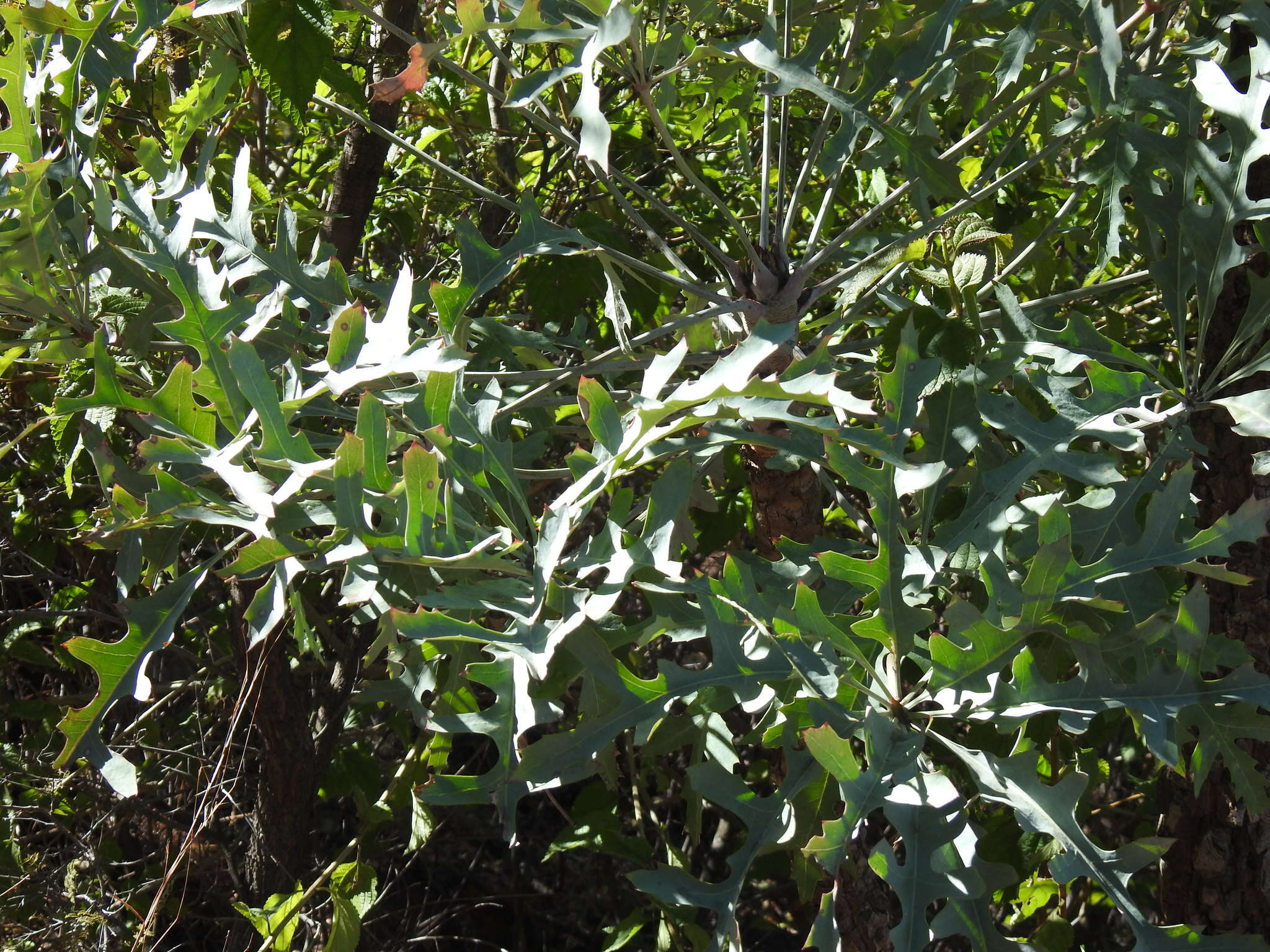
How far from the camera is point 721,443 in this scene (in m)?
1.00

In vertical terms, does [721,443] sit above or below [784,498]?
above

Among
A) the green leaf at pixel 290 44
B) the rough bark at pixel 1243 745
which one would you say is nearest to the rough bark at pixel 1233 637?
the rough bark at pixel 1243 745

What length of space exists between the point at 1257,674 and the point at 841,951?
68 centimetres

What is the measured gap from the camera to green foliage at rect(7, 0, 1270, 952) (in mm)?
867

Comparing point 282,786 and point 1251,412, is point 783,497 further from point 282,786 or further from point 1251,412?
point 282,786

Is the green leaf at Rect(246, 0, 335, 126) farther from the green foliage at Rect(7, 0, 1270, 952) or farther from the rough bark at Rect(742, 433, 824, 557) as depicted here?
the rough bark at Rect(742, 433, 824, 557)

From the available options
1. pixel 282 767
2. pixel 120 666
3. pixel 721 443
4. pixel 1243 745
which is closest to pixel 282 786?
pixel 282 767

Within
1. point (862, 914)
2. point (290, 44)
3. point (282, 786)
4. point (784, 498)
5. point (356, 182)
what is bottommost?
point (282, 786)

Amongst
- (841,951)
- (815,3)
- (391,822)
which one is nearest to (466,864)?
(391,822)

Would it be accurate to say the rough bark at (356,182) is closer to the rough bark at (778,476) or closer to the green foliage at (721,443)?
the green foliage at (721,443)

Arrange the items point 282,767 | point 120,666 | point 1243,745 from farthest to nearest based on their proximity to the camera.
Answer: point 282,767, point 1243,745, point 120,666

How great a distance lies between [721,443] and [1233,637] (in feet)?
2.30

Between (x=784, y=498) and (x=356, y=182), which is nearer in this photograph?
(x=784, y=498)

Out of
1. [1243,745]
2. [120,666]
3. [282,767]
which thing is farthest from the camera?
[282,767]
